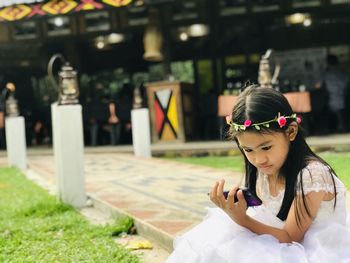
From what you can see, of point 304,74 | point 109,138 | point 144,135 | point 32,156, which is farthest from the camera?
point 304,74

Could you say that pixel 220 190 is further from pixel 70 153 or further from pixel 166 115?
pixel 166 115

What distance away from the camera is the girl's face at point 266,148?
6.61ft

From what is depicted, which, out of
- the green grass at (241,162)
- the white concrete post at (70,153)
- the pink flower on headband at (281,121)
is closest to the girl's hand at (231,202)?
the pink flower on headband at (281,121)

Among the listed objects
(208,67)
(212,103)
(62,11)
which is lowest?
(212,103)

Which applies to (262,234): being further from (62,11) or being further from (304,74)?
(304,74)

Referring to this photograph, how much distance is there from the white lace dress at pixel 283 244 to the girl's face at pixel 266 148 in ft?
0.37

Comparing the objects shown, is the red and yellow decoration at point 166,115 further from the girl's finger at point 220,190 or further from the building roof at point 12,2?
the girl's finger at point 220,190

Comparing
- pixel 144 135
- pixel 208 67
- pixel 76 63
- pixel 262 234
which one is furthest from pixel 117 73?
pixel 262 234

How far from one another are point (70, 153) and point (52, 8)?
675 cm

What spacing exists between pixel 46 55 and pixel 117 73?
1994mm

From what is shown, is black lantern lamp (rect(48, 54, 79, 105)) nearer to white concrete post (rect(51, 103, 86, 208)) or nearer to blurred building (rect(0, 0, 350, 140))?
white concrete post (rect(51, 103, 86, 208))

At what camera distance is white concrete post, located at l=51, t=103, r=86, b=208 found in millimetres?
4633

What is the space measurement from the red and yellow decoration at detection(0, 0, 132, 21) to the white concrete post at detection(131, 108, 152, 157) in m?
2.88

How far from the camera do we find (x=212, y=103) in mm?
10594
